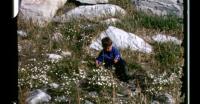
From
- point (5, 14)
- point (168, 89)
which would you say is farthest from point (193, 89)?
point (5, 14)

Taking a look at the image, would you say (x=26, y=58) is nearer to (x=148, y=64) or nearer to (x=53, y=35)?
(x=53, y=35)

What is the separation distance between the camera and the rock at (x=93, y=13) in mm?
4719

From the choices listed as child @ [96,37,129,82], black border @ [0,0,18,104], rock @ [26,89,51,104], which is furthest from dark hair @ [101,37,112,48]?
black border @ [0,0,18,104]

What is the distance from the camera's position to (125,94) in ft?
13.4

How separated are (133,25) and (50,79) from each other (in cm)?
89

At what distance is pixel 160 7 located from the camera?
4621 mm

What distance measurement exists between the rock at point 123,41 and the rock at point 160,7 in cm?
37

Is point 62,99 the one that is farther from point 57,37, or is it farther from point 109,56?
point 57,37

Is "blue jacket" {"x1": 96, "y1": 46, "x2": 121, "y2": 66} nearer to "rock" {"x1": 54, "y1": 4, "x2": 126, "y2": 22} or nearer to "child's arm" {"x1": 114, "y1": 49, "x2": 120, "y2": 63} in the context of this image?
"child's arm" {"x1": 114, "y1": 49, "x2": 120, "y2": 63}

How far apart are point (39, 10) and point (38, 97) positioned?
3.38 ft

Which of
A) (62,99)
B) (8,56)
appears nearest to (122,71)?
(62,99)

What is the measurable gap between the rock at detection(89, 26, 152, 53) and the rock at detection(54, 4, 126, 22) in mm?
254

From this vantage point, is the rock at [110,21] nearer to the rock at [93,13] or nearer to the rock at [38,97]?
the rock at [93,13]

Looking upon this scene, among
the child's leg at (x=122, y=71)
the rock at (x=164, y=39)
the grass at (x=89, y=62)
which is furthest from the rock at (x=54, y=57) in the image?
the rock at (x=164, y=39)
